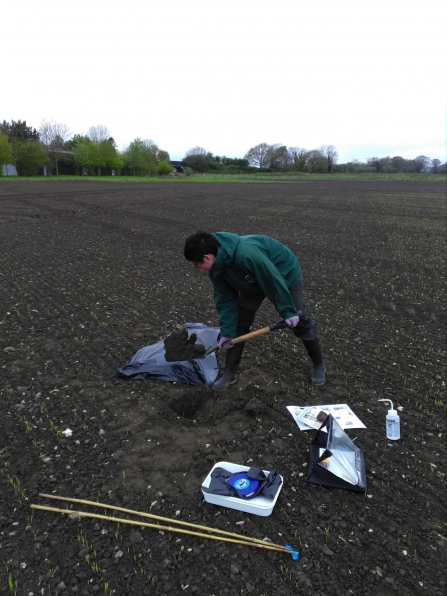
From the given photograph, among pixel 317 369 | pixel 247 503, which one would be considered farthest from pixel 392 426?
pixel 247 503

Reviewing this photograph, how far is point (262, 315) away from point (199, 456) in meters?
3.59

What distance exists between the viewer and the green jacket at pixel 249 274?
3.67 m

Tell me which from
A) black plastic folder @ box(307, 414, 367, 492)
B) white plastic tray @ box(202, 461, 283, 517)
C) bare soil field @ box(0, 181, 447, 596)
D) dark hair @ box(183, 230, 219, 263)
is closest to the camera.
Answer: bare soil field @ box(0, 181, 447, 596)

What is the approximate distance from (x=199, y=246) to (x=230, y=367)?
1.61 m

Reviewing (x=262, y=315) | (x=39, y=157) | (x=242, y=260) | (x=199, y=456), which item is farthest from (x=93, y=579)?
(x=39, y=157)

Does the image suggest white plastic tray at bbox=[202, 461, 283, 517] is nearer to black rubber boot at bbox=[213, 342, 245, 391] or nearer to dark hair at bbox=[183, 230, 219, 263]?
black rubber boot at bbox=[213, 342, 245, 391]

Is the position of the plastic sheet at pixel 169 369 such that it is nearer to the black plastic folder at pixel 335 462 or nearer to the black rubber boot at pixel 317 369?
the black rubber boot at pixel 317 369

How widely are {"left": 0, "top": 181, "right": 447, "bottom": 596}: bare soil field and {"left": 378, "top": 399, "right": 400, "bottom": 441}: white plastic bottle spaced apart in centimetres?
6

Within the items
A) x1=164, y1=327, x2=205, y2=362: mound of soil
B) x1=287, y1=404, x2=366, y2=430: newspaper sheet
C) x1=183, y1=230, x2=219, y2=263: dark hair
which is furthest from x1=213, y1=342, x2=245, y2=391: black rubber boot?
x1=183, y1=230, x2=219, y2=263: dark hair

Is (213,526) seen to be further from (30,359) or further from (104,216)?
(104,216)

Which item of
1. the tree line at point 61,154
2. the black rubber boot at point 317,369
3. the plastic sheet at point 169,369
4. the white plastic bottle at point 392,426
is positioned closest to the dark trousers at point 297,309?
the black rubber boot at point 317,369

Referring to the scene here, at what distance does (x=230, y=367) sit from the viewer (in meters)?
4.56

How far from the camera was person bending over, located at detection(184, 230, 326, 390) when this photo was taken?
362 cm

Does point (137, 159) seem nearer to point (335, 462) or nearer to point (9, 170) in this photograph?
point (9, 170)
